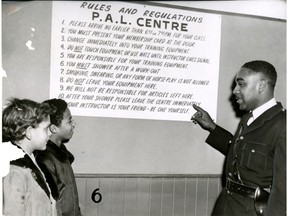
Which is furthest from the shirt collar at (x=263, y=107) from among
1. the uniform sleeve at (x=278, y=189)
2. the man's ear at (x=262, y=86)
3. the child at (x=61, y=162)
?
the child at (x=61, y=162)

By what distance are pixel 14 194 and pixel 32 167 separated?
0.21 meters

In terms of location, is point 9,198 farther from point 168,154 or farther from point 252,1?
point 252,1

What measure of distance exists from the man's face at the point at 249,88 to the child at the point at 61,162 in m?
1.39

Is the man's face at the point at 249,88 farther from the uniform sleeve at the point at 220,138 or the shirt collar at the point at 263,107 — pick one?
the uniform sleeve at the point at 220,138

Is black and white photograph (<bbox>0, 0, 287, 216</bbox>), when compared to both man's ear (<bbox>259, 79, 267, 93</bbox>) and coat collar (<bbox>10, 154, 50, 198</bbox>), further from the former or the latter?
coat collar (<bbox>10, 154, 50, 198</bbox>)

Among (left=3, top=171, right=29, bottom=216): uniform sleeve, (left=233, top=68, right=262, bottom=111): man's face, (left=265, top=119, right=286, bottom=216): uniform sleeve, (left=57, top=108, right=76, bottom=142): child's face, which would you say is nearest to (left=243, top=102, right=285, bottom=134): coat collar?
(left=233, top=68, right=262, bottom=111): man's face

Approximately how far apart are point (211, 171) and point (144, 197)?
0.75 m

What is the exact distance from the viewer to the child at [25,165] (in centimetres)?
198

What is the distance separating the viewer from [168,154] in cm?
359

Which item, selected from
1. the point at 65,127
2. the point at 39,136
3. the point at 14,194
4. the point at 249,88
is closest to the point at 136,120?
the point at 65,127

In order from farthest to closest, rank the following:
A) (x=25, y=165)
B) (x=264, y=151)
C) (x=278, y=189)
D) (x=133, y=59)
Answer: (x=133, y=59) → (x=264, y=151) → (x=278, y=189) → (x=25, y=165)

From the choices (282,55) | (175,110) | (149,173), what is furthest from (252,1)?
(149,173)

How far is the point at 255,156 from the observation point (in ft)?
9.00

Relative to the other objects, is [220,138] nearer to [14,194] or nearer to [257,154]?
[257,154]
